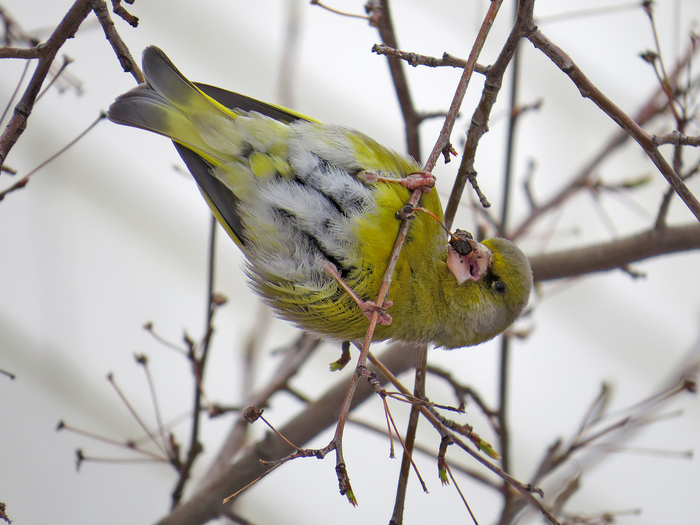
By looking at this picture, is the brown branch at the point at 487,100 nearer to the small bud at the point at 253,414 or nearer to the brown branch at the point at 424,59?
the brown branch at the point at 424,59

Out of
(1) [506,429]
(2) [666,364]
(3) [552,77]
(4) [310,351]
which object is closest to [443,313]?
(1) [506,429]

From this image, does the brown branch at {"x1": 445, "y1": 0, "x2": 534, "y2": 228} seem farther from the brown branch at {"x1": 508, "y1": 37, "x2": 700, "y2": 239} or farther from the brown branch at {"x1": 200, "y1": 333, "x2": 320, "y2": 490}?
the brown branch at {"x1": 508, "y1": 37, "x2": 700, "y2": 239}

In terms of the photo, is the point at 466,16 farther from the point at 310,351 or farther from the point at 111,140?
the point at 310,351

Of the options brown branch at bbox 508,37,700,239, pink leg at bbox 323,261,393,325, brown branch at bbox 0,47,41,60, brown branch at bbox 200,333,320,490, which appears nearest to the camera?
brown branch at bbox 0,47,41,60

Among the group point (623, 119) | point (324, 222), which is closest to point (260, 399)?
point (324, 222)

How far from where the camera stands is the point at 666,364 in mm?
3854

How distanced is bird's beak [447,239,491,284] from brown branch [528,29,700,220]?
2.10ft

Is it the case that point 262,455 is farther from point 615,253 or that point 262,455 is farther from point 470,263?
point 615,253

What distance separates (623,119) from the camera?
3.63 feet

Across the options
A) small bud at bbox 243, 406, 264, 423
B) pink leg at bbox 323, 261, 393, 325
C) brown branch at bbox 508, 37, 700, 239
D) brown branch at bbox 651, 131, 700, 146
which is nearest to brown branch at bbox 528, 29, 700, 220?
brown branch at bbox 651, 131, 700, 146

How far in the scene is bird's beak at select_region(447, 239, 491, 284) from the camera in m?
1.74

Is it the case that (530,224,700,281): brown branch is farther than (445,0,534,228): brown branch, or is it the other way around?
(530,224,700,281): brown branch

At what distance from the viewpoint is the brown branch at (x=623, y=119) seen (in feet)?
3.61

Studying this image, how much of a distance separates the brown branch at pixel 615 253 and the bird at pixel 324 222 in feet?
0.59
